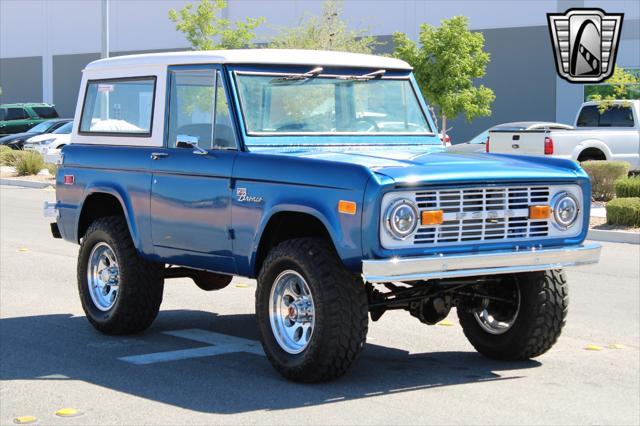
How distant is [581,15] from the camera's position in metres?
37.0

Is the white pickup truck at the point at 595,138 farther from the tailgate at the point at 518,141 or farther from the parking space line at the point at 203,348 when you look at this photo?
the parking space line at the point at 203,348

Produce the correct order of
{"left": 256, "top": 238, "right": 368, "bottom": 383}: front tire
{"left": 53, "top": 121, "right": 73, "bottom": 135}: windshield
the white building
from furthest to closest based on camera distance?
{"left": 53, "top": 121, "right": 73, "bottom": 135}: windshield < the white building < {"left": 256, "top": 238, "right": 368, "bottom": 383}: front tire

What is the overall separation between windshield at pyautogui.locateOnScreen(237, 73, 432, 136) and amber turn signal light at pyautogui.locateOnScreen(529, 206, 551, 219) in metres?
1.67

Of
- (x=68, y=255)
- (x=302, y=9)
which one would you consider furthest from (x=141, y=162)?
(x=302, y=9)

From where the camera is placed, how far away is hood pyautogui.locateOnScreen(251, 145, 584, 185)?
24.2ft

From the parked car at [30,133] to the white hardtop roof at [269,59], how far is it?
34.0 metres

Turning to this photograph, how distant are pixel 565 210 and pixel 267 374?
7.41 ft

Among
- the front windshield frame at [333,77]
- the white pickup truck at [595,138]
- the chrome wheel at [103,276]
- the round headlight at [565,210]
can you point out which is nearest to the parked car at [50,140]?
the white pickup truck at [595,138]

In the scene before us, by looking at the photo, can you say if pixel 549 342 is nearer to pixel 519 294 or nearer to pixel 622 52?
pixel 519 294

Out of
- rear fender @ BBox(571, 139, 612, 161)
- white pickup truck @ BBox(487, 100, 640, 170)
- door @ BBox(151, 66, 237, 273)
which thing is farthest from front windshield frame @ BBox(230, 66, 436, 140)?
rear fender @ BBox(571, 139, 612, 161)

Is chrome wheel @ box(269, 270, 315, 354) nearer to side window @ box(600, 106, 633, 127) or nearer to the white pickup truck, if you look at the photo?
the white pickup truck

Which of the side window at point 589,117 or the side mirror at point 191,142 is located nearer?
the side mirror at point 191,142

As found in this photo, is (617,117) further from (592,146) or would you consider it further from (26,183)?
(26,183)

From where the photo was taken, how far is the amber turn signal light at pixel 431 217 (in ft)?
24.1
